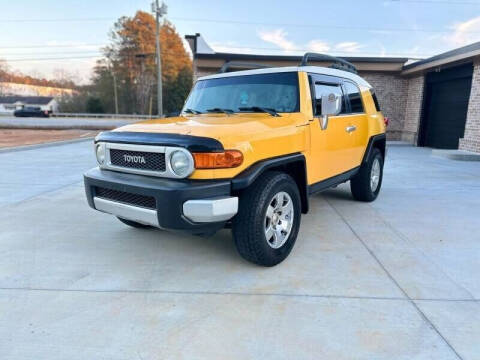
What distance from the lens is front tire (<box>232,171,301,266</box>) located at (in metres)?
2.96

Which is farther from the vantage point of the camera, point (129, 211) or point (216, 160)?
point (129, 211)

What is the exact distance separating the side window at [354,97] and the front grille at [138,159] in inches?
120

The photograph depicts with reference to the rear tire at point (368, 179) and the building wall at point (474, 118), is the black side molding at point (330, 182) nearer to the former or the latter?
the rear tire at point (368, 179)

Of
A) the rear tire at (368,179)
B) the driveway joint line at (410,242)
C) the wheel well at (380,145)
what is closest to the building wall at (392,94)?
the wheel well at (380,145)

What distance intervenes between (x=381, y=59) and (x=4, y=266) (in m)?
15.7

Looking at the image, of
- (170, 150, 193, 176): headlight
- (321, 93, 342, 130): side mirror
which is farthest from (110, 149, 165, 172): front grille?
(321, 93, 342, 130): side mirror

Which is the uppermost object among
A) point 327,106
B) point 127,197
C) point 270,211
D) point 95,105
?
point 327,106

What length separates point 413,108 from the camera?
15.3 m

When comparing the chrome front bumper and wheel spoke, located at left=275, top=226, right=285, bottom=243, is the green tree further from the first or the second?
wheel spoke, located at left=275, top=226, right=285, bottom=243

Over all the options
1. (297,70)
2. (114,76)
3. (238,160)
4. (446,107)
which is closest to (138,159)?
(238,160)

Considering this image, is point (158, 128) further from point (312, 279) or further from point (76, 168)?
point (76, 168)

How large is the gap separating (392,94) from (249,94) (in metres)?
14.0

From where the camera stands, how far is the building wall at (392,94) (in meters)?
15.7

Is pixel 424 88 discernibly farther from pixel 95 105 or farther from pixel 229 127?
pixel 95 105
